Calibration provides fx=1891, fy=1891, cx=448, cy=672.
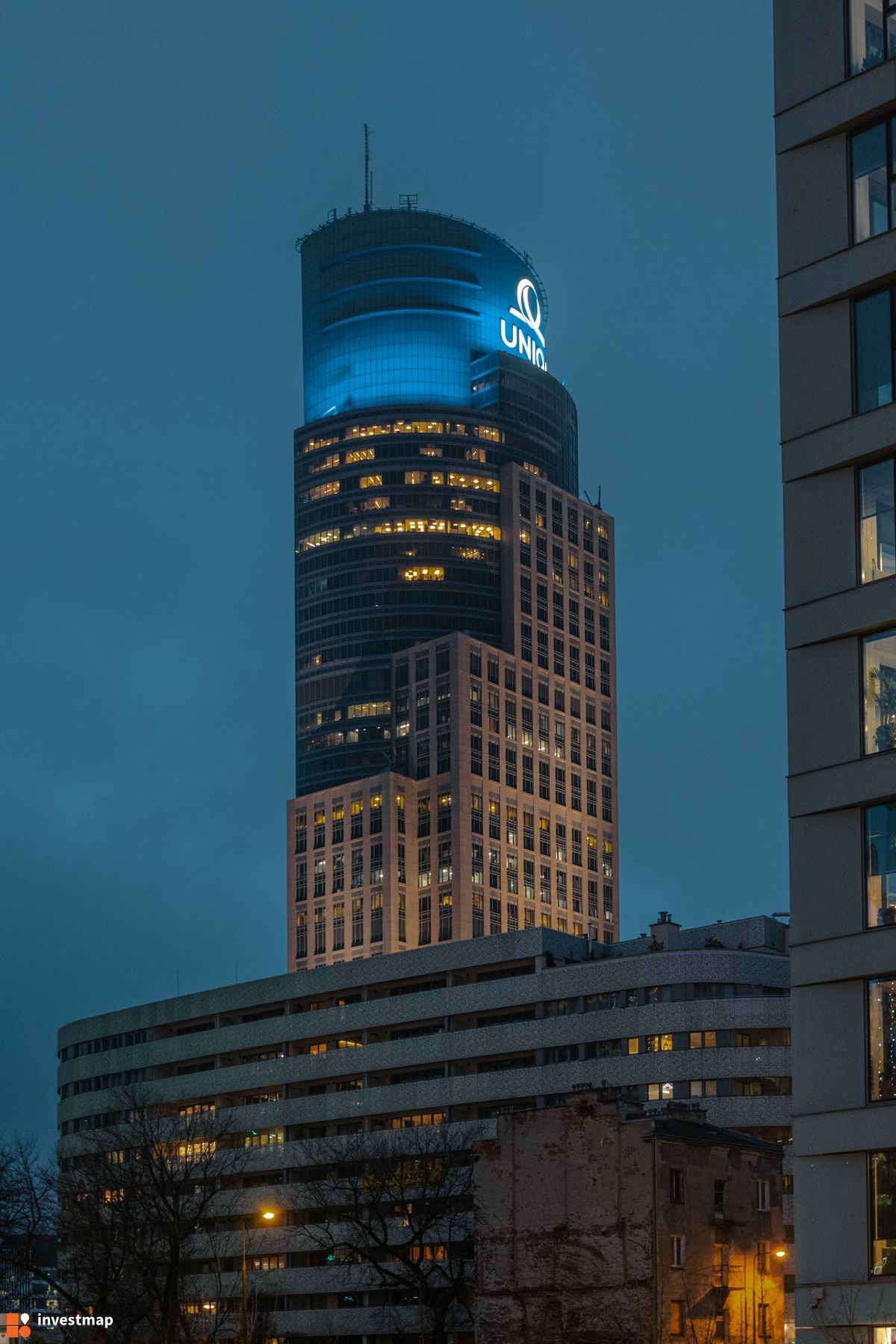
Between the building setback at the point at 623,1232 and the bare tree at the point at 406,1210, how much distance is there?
7.17 meters

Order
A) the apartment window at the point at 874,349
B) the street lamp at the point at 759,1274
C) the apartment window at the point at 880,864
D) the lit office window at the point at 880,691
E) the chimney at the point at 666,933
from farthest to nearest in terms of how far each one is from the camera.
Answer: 1. the chimney at the point at 666,933
2. the street lamp at the point at 759,1274
3. the apartment window at the point at 874,349
4. the lit office window at the point at 880,691
5. the apartment window at the point at 880,864

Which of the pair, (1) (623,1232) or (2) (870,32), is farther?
(1) (623,1232)

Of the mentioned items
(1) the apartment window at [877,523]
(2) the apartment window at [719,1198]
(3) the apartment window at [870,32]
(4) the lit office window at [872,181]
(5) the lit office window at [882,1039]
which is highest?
(3) the apartment window at [870,32]

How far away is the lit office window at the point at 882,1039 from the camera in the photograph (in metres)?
45.7

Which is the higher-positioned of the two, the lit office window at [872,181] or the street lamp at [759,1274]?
the lit office window at [872,181]

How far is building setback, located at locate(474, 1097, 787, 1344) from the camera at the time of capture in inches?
3971

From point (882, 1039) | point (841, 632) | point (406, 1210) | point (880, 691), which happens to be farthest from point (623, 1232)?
point (841, 632)

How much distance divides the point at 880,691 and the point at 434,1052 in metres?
121

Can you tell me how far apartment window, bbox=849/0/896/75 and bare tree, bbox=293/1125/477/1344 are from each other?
77.2 meters

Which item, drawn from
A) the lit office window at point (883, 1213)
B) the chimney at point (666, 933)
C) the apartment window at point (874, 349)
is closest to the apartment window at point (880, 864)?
the lit office window at point (883, 1213)

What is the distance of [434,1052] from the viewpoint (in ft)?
538

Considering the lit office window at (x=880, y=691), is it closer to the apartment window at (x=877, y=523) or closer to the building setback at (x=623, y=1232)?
the apartment window at (x=877, y=523)

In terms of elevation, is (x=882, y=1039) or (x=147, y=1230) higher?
(x=882, y=1039)

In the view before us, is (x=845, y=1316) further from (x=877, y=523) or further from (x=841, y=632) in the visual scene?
(x=877, y=523)
